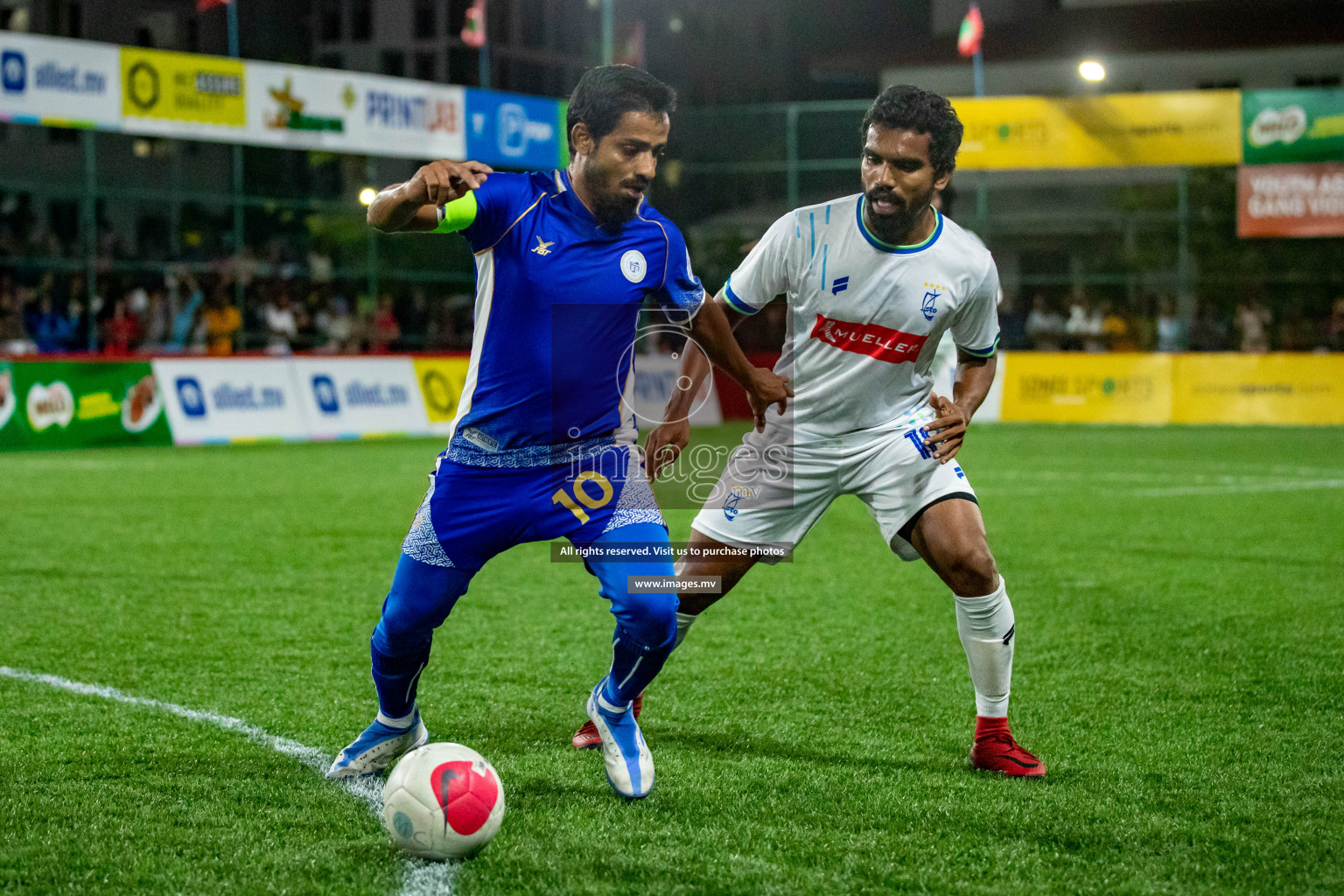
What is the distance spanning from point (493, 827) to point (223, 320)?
17.9 m

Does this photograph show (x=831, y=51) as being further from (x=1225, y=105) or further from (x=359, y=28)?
(x=359, y=28)

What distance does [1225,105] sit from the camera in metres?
21.8

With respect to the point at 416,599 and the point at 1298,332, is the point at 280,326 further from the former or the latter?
the point at 416,599

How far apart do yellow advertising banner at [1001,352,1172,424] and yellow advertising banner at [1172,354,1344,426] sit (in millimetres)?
273

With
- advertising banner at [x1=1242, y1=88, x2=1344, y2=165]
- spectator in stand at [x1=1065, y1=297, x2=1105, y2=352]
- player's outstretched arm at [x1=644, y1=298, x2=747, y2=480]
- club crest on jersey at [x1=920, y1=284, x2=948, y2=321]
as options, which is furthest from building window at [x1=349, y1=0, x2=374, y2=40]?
club crest on jersey at [x1=920, y1=284, x2=948, y2=321]

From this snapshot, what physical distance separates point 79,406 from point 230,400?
1.85m

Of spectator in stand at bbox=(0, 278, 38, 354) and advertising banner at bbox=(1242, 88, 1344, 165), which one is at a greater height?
advertising banner at bbox=(1242, 88, 1344, 165)

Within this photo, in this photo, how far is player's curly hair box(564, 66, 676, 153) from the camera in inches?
150

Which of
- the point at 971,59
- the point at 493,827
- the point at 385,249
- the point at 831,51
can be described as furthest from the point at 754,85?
the point at 493,827

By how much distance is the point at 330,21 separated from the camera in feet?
229

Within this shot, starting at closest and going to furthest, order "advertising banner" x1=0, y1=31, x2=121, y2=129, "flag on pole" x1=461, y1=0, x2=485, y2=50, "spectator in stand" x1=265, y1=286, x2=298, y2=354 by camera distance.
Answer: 1. "advertising banner" x1=0, y1=31, x2=121, y2=129
2. "spectator in stand" x1=265, y1=286, x2=298, y2=354
3. "flag on pole" x1=461, y1=0, x2=485, y2=50

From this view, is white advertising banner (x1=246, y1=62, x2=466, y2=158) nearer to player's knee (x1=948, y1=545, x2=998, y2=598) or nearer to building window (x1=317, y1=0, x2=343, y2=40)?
player's knee (x1=948, y1=545, x2=998, y2=598)

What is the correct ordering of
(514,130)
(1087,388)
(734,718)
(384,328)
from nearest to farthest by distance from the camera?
1. (734,718)
2. (514,130)
3. (1087,388)
4. (384,328)

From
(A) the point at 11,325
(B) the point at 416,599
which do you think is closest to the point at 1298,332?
(A) the point at 11,325
